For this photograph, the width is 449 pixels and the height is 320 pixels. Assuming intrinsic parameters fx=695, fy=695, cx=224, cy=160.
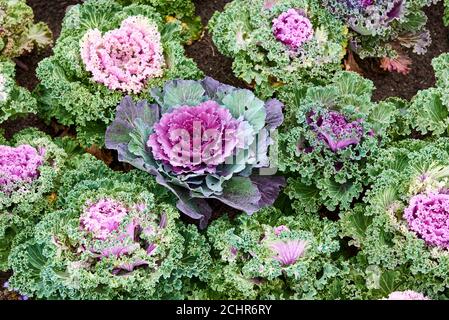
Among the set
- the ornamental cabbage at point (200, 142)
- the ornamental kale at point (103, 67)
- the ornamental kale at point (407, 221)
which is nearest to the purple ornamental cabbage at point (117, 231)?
the ornamental cabbage at point (200, 142)

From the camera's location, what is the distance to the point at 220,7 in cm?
608

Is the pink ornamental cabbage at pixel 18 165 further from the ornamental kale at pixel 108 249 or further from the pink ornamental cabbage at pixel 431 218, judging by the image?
the pink ornamental cabbage at pixel 431 218

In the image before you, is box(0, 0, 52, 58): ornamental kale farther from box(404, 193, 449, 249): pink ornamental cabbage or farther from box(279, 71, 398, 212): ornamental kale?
box(404, 193, 449, 249): pink ornamental cabbage

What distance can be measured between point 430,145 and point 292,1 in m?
1.49

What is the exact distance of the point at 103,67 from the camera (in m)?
4.90

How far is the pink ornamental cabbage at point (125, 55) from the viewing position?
16.0 ft

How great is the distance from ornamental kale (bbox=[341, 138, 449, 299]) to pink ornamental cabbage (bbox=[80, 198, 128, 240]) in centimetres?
149

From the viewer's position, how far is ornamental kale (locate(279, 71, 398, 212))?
464cm

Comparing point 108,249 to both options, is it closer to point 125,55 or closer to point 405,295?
point 125,55

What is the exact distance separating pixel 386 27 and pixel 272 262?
88.4 inches

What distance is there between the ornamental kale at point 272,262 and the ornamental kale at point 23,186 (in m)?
1.18

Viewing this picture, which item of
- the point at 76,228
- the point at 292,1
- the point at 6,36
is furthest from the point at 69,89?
the point at 292,1

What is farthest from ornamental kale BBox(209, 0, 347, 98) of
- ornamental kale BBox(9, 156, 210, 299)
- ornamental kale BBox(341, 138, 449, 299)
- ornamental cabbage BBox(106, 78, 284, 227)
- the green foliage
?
ornamental kale BBox(9, 156, 210, 299)

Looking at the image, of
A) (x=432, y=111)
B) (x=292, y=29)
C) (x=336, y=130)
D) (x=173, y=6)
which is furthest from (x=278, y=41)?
(x=432, y=111)
